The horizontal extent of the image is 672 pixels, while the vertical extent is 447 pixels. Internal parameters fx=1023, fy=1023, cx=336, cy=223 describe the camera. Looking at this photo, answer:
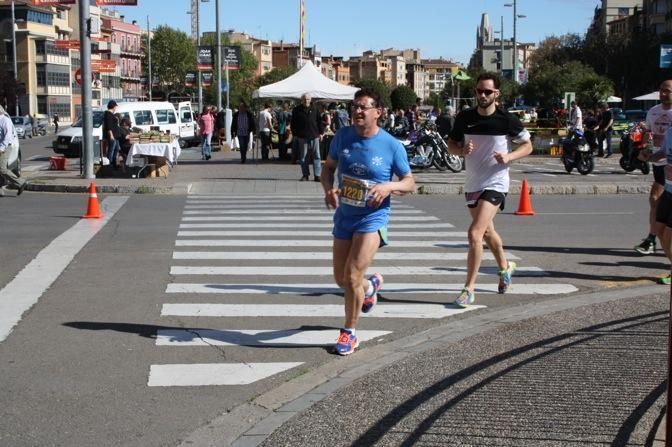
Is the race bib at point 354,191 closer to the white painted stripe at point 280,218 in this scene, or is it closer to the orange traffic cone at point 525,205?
the white painted stripe at point 280,218

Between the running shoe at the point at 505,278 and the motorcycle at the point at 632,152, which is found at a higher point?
the motorcycle at the point at 632,152

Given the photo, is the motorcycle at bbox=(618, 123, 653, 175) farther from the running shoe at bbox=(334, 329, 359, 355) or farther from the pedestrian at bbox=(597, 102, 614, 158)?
the running shoe at bbox=(334, 329, 359, 355)

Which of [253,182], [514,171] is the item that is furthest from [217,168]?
[514,171]

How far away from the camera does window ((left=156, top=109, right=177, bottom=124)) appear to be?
3653 centimetres

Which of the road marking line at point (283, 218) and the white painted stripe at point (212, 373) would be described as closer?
the white painted stripe at point (212, 373)

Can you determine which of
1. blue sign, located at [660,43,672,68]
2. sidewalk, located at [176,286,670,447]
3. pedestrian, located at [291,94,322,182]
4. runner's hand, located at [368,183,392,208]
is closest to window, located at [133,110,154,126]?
pedestrian, located at [291,94,322,182]

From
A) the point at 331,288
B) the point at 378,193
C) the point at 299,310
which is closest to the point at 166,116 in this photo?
the point at 331,288

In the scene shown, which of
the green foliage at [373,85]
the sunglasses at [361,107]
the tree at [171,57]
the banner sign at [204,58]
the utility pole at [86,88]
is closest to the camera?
the sunglasses at [361,107]

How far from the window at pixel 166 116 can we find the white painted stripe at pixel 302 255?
25.0 meters

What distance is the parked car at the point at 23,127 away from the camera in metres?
66.6

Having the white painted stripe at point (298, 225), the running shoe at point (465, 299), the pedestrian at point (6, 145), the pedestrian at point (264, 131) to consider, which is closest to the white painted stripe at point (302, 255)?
the white painted stripe at point (298, 225)

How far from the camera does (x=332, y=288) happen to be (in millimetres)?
9875

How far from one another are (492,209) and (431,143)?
1872 cm

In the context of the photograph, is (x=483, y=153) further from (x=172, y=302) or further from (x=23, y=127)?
(x=23, y=127)
